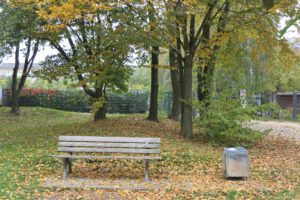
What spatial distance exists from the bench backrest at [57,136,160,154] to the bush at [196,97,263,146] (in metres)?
4.70

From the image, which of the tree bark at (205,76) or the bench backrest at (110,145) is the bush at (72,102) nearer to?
the tree bark at (205,76)

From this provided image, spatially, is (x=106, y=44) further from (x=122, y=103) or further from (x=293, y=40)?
(x=293, y=40)

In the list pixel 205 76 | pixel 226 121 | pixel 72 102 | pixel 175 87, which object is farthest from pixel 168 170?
pixel 72 102

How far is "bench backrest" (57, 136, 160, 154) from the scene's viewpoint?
793cm

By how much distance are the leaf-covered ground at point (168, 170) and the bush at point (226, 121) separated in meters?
0.44

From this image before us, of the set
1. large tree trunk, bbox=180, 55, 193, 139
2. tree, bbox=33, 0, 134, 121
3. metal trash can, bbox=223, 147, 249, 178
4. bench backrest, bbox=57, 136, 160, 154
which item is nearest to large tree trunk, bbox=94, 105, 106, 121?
tree, bbox=33, 0, 134, 121

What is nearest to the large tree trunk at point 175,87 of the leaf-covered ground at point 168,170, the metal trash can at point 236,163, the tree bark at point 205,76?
the tree bark at point 205,76

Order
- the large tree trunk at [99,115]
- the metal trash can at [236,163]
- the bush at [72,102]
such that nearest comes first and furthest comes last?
the metal trash can at [236,163]
the large tree trunk at [99,115]
the bush at [72,102]

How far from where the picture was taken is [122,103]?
102 feet

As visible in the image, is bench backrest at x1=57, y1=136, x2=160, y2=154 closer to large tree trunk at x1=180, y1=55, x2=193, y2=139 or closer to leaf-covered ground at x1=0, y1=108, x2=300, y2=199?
leaf-covered ground at x1=0, y1=108, x2=300, y2=199

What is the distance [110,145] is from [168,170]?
1.52 m

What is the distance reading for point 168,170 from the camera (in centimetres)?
877

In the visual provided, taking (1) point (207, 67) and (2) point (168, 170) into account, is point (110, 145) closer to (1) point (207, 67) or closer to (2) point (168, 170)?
(2) point (168, 170)

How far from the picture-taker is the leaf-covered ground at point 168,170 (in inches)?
276
